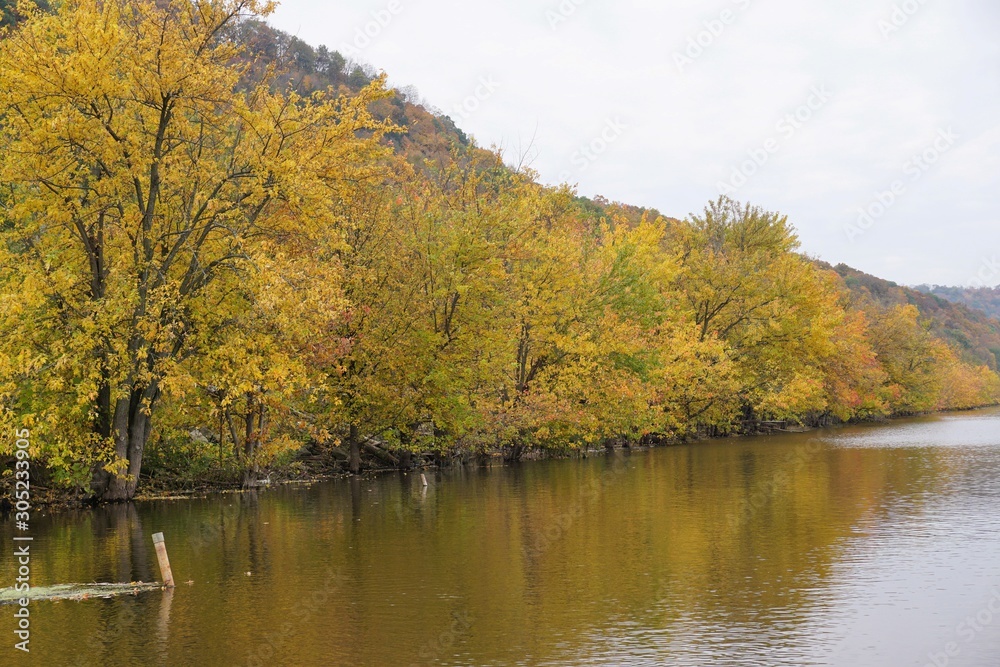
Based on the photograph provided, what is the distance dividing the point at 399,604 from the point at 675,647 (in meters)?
4.89

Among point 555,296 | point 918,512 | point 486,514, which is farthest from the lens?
point 555,296

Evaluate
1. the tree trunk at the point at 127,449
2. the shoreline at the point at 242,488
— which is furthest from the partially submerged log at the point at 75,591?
the tree trunk at the point at 127,449

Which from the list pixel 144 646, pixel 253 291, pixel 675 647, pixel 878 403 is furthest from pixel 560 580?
pixel 878 403

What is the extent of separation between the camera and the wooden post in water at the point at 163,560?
16.1 meters

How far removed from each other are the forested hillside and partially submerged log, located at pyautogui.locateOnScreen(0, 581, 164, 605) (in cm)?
917

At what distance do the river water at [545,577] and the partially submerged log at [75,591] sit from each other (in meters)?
0.45

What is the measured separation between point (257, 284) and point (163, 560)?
500 inches

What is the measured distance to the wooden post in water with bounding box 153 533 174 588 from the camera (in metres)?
16.1

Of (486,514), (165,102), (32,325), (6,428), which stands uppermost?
(165,102)

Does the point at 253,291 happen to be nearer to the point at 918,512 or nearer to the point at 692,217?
the point at 918,512

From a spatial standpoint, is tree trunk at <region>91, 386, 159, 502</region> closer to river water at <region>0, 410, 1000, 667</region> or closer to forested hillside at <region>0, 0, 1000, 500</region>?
forested hillside at <region>0, 0, 1000, 500</region>

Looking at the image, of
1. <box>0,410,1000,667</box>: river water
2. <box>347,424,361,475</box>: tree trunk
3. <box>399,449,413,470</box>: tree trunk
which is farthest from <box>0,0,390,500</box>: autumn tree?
<box>399,449,413,470</box>: tree trunk

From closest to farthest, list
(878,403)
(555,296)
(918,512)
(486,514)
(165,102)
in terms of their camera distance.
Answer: (918,512), (486,514), (165,102), (555,296), (878,403)

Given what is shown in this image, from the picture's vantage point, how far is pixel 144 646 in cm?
1303
